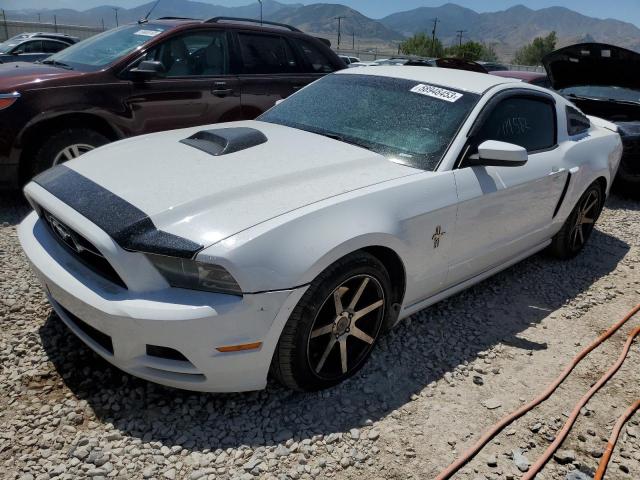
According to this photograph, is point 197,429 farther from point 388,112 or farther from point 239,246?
point 388,112

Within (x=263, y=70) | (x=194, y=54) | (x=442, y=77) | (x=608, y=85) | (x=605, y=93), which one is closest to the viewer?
(x=442, y=77)

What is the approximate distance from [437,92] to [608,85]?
4.48 meters

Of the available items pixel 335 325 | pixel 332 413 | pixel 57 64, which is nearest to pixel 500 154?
pixel 335 325

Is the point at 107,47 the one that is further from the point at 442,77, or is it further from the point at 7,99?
the point at 442,77

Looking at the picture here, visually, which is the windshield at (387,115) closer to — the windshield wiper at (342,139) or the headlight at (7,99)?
the windshield wiper at (342,139)

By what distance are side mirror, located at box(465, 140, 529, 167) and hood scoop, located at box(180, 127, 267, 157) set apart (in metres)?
1.24

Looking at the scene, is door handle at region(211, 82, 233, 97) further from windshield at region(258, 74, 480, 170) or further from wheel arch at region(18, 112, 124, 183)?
windshield at region(258, 74, 480, 170)

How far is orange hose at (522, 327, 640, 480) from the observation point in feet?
7.34

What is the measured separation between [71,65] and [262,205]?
3566 mm

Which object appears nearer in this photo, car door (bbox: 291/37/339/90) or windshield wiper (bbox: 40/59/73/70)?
windshield wiper (bbox: 40/59/73/70)

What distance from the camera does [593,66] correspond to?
6.24 m

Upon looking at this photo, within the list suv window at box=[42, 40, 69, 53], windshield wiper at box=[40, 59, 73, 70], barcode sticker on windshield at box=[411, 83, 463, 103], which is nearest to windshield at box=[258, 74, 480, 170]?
barcode sticker on windshield at box=[411, 83, 463, 103]

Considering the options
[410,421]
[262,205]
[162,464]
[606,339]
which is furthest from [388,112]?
[162,464]

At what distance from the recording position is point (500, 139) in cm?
324
